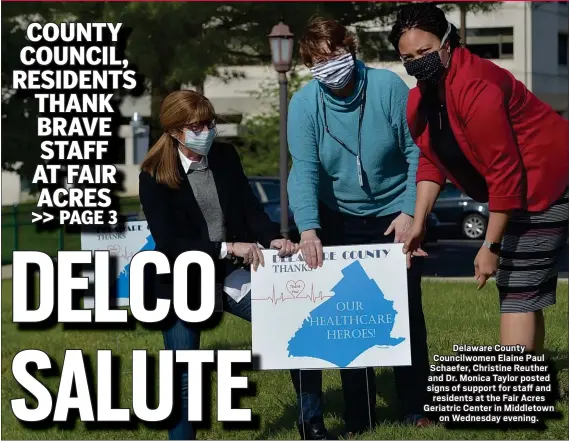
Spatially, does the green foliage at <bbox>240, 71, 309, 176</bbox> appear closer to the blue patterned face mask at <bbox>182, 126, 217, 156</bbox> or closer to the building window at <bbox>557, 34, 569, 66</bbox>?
the building window at <bbox>557, 34, 569, 66</bbox>

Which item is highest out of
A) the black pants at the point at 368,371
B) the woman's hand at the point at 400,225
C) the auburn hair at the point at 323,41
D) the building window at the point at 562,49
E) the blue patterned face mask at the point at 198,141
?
the building window at the point at 562,49

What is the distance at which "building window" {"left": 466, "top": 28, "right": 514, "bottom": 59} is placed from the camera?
21.0 ft

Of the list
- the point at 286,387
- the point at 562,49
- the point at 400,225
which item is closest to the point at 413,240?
the point at 400,225

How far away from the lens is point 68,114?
5.64 meters

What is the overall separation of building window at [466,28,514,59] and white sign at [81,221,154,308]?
187cm

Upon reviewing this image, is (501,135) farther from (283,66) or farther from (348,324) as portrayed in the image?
(283,66)

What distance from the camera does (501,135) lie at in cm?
471

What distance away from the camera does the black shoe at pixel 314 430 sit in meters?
5.20

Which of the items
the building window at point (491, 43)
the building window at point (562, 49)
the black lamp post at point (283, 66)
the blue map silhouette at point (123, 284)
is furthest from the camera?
the building window at point (562, 49)

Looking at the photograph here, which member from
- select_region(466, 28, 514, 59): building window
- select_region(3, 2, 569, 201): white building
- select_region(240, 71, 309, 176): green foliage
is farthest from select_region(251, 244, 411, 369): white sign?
select_region(240, 71, 309, 176): green foliage

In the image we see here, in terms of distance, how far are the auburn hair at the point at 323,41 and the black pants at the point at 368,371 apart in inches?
25.5

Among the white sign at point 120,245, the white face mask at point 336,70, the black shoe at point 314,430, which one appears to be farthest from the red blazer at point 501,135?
the white sign at point 120,245

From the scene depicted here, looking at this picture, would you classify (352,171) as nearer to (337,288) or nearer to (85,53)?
(337,288)

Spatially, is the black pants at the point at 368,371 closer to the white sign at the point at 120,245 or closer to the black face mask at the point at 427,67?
the black face mask at the point at 427,67
